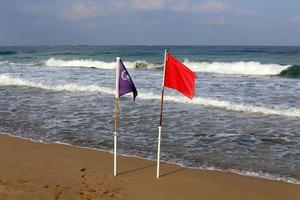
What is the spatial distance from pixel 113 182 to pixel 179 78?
1732 mm

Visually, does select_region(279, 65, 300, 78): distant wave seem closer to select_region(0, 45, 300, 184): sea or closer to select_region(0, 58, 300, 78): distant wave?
select_region(0, 58, 300, 78): distant wave

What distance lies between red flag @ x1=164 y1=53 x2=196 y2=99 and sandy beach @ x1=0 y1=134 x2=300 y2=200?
1343mm

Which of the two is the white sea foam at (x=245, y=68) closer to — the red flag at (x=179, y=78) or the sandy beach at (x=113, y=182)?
the sandy beach at (x=113, y=182)

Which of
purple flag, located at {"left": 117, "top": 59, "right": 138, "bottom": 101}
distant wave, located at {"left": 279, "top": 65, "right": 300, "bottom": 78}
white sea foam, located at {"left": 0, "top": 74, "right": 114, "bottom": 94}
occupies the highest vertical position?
purple flag, located at {"left": 117, "top": 59, "right": 138, "bottom": 101}

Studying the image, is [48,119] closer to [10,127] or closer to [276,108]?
[10,127]

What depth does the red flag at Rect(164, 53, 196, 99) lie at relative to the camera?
6.48 meters

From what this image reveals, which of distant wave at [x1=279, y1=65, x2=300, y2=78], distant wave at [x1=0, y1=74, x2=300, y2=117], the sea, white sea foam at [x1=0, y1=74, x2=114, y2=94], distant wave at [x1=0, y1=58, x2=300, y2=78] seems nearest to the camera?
the sea

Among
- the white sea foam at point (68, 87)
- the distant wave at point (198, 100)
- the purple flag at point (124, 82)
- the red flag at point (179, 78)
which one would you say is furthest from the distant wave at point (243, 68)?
the purple flag at point (124, 82)

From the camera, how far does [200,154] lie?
8500 millimetres

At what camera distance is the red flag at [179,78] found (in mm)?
6480

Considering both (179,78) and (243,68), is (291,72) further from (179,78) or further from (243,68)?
(179,78)

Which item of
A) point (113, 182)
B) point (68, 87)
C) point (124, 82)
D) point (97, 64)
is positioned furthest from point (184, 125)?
point (97, 64)

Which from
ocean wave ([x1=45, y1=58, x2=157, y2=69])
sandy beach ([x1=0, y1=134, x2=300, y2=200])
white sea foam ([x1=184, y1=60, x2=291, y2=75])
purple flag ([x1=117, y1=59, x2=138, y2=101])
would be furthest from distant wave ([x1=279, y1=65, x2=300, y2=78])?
purple flag ([x1=117, y1=59, x2=138, y2=101])

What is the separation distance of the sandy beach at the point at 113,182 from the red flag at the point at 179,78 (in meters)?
1.34
